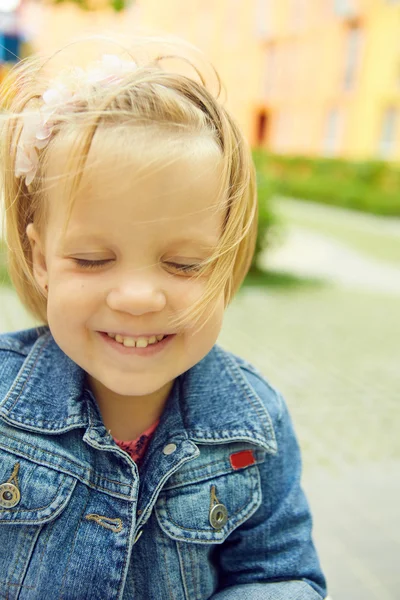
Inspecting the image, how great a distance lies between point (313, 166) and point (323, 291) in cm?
1421

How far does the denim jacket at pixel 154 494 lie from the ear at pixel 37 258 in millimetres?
185

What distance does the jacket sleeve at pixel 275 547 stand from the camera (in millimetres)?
1249

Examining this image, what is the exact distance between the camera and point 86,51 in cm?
124

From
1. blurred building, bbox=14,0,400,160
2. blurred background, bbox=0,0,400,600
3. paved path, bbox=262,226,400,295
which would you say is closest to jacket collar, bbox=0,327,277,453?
blurred background, bbox=0,0,400,600

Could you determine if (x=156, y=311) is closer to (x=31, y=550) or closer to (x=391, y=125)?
(x=31, y=550)

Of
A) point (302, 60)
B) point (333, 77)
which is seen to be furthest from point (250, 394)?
point (302, 60)

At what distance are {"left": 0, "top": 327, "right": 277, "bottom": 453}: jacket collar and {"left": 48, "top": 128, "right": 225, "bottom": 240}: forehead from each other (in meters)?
0.37

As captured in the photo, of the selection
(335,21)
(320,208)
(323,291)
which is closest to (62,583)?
(323,291)

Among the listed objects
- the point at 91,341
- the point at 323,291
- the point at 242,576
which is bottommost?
the point at 323,291

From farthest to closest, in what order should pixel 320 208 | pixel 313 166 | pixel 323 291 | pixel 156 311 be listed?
pixel 313 166
pixel 320 208
pixel 323 291
pixel 156 311

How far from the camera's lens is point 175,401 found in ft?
4.16

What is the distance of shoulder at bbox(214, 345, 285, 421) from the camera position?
1.31m

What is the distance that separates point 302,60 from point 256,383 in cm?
2424

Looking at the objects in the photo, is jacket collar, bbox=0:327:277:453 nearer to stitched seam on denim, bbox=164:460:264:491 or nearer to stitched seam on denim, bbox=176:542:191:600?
stitched seam on denim, bbox=164:460:264:491
